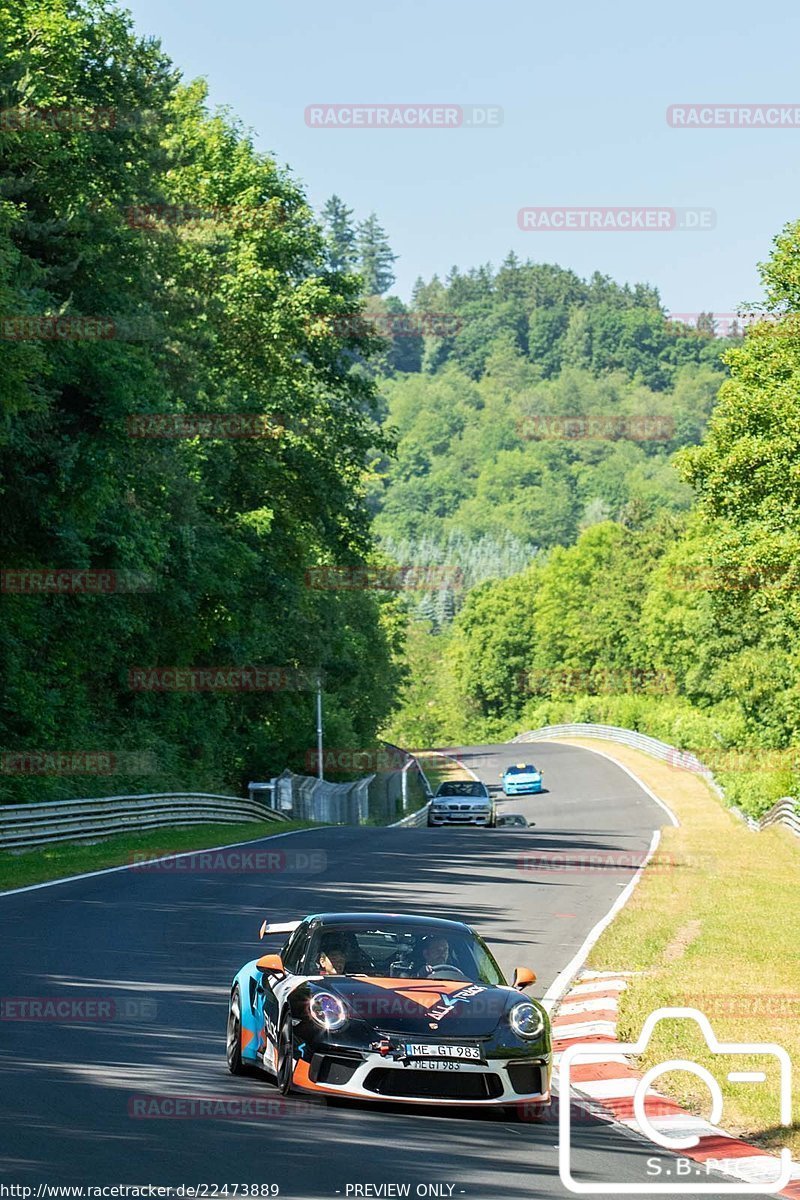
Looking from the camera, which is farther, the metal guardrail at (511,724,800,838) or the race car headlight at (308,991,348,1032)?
the metal guardrail at (511,724,800,838)

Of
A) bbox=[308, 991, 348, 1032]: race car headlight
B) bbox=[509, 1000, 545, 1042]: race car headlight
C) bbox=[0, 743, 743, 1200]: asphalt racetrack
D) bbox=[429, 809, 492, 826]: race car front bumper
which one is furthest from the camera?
bbox=[429, 809, 492, 826]: race car front bumper

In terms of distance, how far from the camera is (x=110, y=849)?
33.2 meters

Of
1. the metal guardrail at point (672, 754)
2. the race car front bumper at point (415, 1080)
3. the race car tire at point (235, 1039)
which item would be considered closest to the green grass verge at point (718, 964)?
the race car front bumper at point (415, 1080)

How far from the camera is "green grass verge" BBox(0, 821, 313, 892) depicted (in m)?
26.5

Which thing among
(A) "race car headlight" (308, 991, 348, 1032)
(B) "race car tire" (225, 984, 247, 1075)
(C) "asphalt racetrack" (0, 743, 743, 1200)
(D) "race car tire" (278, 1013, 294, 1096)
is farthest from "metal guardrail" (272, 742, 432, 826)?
(A) "race car headlight" (308, 991, 348, 1032)

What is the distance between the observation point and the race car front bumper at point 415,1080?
9305mm

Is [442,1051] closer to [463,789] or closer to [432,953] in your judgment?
[432,953]

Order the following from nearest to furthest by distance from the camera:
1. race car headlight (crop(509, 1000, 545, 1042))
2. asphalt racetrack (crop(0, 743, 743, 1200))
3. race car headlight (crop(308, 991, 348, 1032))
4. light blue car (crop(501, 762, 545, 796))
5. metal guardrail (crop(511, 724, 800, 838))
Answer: asphalt racetrack (crop(0, 743, 743, 1200)), race car headlight (crop(308, 991, 348, 1032)), race car headlight (crop(509, 1000, 545, 1042)), metal guardrail (crop(511, 724, 800, 838)), light blue car (crop(501, 762, 545, 796))

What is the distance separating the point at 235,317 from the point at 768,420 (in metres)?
15.3

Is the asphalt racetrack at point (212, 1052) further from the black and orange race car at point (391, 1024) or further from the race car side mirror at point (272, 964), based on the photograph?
the race car side mirror at point (272, 964)

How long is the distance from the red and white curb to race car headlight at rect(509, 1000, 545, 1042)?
76 cm

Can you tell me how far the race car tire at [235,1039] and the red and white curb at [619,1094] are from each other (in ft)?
6.97

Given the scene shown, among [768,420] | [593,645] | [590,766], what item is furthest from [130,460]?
[593,645]

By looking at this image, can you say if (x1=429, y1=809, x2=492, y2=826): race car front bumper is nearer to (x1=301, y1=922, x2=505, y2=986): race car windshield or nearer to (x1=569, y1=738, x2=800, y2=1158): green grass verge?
(x1=569, y1=738, x2=800, y2=1158): green grass verge
